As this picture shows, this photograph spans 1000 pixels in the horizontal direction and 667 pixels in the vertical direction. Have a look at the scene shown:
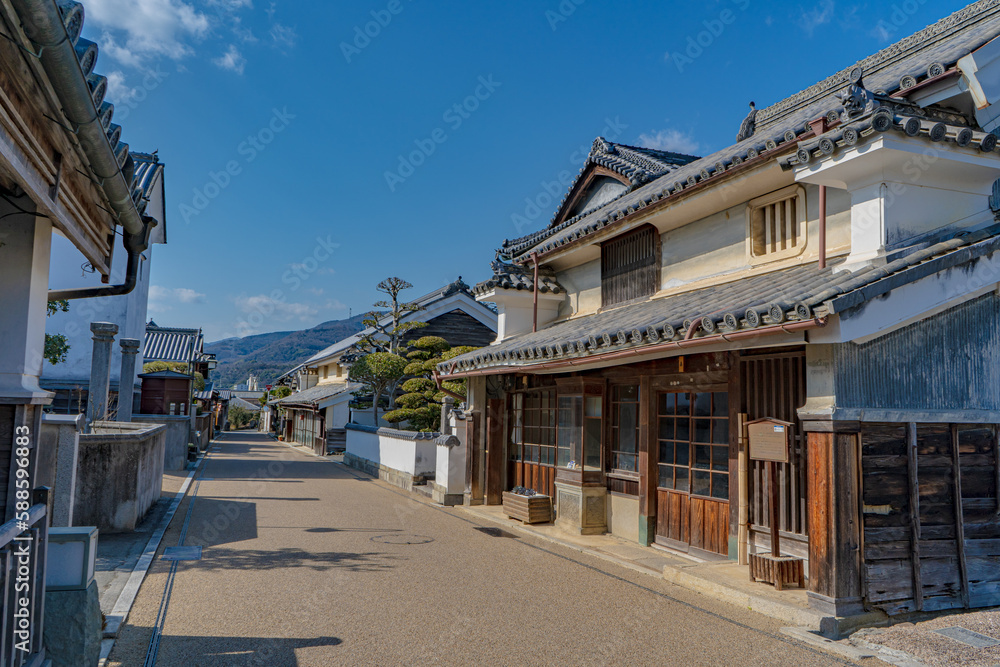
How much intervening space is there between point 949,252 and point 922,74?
2.48m

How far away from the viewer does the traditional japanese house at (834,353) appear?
263 inches

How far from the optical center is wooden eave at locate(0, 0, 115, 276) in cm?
323

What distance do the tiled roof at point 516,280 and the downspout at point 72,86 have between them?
10.5 m

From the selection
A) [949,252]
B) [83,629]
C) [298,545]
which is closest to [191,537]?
[298,545]

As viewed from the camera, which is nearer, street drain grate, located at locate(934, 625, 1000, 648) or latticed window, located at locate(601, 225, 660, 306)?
street drain grate, located at locate(934, 625, 1000, 648)

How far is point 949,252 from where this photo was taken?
6.98 metres

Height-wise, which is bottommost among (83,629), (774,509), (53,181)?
(83,629)

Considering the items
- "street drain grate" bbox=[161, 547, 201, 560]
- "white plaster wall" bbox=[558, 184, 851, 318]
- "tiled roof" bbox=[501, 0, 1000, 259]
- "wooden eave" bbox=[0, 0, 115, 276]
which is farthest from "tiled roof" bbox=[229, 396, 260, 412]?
"wooden eave" bbox=[0, 0, 115, 276]

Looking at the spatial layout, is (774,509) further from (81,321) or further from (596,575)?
(81,321)

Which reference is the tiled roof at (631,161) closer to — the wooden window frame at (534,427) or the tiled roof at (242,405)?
the wooden window frame at (534,427)

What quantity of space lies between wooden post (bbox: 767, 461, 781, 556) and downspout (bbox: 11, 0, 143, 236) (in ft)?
24.3

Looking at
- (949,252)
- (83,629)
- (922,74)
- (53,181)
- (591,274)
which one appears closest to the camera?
(53,181)

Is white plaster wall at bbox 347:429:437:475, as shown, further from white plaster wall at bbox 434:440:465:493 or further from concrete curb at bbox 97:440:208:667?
concrete curb at bbox 97:440:208:667

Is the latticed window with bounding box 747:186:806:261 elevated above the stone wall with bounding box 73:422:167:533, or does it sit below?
above
